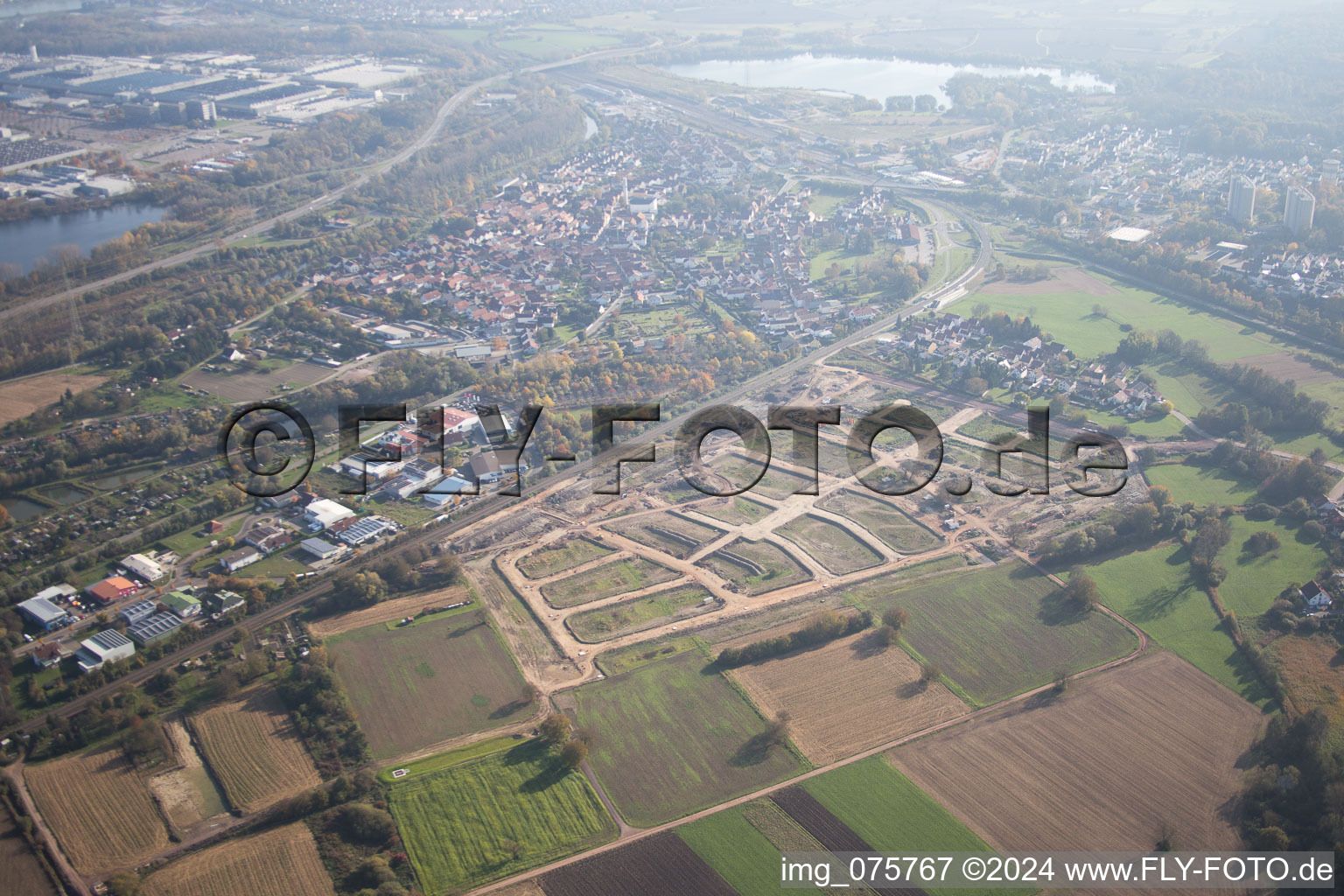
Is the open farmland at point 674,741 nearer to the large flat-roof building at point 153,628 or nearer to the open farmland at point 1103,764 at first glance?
the open farmland at point 1103,764

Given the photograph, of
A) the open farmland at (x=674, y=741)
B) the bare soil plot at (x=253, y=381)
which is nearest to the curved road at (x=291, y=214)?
the bare soil plot at (x=253, y=381)

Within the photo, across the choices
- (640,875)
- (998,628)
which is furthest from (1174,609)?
(640,875)

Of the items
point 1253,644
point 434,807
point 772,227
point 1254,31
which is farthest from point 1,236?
point 1254,31

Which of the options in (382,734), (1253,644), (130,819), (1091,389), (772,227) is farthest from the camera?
(772,227)

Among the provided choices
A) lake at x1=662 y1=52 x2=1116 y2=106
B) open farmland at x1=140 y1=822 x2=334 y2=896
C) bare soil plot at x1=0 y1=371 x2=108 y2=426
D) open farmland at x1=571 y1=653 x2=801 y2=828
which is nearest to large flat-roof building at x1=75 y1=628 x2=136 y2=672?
open farmland at x1=140 y1=822 x2=334 y2=896

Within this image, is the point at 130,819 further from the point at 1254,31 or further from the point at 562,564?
the point at 1254,31

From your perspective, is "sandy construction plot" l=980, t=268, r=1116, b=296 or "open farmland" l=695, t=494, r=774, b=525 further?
"sandy construction plot" l=980, t=268, r=1116, b=296

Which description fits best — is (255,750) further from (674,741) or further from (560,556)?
(560,556)

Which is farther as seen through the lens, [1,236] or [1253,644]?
[1,236]

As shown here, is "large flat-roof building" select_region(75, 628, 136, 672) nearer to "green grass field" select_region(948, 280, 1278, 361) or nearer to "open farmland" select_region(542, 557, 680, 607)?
"open farmland" select_region(542, 557, 680, 607)
